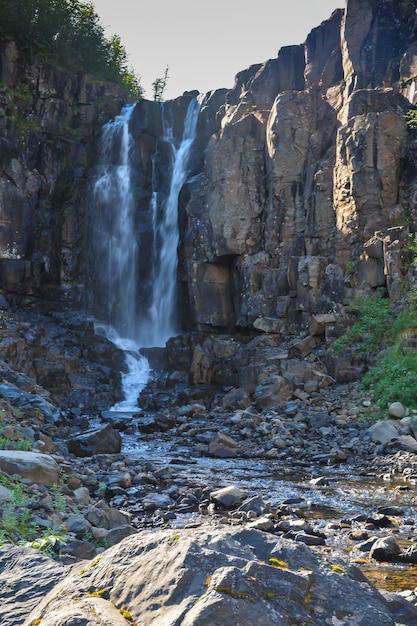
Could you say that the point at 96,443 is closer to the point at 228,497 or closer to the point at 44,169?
the point at 228,497

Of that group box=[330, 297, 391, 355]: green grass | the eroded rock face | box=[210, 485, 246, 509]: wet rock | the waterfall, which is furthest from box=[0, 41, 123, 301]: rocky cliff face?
the eroded rock face

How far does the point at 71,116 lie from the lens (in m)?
35.8

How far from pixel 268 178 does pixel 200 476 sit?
1822 centimetres

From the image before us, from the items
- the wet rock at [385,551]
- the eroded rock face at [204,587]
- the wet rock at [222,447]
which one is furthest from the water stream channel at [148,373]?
the eroded rock face at [204,587]

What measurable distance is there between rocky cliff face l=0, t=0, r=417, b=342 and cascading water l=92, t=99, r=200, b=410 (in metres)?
0.81

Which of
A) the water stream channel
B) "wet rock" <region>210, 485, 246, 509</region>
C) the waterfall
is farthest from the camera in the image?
the waterfall

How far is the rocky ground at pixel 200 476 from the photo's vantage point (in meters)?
3.06

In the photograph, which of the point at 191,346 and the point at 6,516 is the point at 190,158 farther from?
the point at 6,516

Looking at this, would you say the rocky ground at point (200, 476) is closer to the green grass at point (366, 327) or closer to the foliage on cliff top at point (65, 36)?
the green grass at point (366, 327)

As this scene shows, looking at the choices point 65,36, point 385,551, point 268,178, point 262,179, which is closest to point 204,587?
point 385,551

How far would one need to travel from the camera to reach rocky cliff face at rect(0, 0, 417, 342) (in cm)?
2227

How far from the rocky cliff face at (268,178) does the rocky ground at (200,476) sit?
538 cm

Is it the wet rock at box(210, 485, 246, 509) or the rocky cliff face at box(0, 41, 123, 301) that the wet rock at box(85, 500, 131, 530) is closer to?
the wet rock at box(210, 485, 246, 509)

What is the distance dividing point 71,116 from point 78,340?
1699 centimetres
